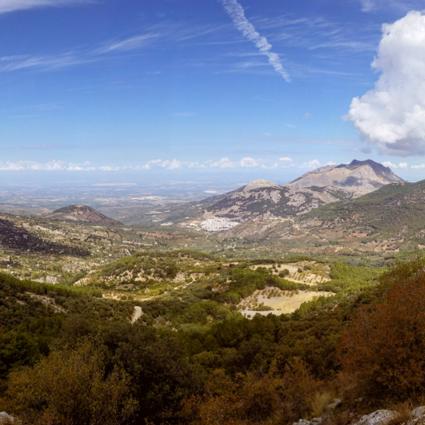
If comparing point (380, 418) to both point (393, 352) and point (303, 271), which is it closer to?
point (393, 352)

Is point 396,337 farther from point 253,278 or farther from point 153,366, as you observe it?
point 253,278

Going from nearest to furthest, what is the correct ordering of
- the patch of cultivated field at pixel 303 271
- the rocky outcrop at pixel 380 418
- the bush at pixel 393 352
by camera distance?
the rocky outcrop at pixel 380 418 < the bush at pixel 393 352 < the patch of cultivated field at pixel 303 271

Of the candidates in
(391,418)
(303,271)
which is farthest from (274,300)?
(391,418)

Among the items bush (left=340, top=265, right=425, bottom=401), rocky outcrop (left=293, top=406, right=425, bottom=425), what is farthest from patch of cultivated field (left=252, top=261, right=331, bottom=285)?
rocky outcrop (left=293, top=406, right=425, bottom=425)

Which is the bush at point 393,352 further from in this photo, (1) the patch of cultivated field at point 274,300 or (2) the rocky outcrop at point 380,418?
(1) the patch of cultivated field at point 274,300

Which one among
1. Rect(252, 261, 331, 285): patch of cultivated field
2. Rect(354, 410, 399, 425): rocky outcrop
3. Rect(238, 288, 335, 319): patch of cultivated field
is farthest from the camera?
Rect(252, 261, 331, 285): patch of cultivated field

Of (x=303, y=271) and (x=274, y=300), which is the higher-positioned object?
(x=303, y=271)

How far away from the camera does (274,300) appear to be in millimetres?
115438

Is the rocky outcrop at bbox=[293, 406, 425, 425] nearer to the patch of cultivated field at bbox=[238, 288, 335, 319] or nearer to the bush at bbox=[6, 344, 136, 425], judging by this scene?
the bush at bbox=[6, 344, 136, 425]

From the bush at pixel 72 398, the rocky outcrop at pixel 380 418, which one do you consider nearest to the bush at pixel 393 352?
the rocky outcrop at pixel 380 418

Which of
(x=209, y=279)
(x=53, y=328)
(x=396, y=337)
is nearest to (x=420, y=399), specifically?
(x=396, y=337)

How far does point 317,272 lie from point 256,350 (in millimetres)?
109495

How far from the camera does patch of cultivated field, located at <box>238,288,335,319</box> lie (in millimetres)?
105750

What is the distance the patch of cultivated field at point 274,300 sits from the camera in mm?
105750
